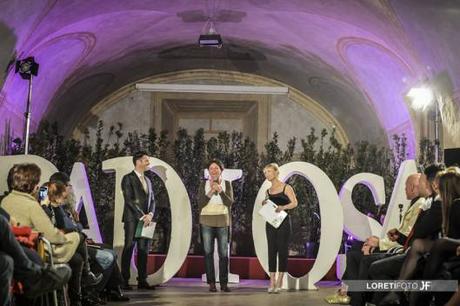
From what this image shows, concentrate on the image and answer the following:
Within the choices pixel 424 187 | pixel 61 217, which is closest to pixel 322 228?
pixel 424 187

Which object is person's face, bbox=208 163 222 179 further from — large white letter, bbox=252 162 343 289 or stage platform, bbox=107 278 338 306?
stage platform, bbox=107 278 338 306

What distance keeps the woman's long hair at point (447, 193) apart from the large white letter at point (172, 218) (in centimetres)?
390

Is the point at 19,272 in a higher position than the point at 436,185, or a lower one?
lower

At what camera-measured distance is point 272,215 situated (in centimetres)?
696

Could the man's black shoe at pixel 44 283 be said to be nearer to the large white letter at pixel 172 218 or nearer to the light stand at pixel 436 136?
the large white letter at pixel 172 218

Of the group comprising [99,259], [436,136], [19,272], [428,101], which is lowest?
[99,259]

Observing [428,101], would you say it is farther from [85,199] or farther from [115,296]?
[115,296]

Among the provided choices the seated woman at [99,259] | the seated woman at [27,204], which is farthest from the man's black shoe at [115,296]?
the seated woman at [27,204]

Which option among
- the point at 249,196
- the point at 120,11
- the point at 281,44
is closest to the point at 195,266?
the point at 249,196

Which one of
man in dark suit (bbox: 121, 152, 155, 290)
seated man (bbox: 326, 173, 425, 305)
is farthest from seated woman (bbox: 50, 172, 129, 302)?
seated man (bbox: 326, 173, 425, 305)

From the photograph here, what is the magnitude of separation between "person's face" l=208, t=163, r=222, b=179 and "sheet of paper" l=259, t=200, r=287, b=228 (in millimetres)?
629

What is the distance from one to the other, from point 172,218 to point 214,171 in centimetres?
104

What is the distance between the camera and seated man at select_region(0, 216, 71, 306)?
314 centimetres

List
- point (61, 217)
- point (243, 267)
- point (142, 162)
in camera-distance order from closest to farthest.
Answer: point (61, 217) → point (142, 162) → point (243, 267)
